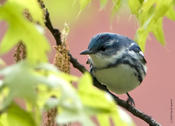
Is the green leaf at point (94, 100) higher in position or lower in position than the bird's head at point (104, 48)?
lower

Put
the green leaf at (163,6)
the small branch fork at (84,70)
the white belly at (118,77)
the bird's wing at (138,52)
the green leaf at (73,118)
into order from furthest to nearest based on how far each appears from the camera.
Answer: the bird's wing at (138,52) < the white belly at (118,77) < the small branch fork at (84,70) < the green leaf at (163,6) < the green leaf at (73,118)

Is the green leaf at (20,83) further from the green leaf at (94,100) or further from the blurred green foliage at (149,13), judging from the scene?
the blurred green foliage at (149,13)

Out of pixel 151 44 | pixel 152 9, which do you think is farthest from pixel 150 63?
pixel 152 9

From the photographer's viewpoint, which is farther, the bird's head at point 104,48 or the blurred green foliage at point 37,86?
the bird's head at point 104,48

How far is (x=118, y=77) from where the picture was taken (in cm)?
150

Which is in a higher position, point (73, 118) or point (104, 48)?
point (104, 48)

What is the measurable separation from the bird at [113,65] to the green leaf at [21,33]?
0.93 metres

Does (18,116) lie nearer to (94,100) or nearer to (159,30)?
(94,100)

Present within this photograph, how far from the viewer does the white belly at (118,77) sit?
1490 mm

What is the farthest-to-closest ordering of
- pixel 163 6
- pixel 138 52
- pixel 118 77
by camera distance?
pixel 138 52, pixel 118 77, pixel 163 6

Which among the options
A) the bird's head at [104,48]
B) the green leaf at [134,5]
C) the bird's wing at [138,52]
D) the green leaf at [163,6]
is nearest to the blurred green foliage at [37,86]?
the green leaf at [163,6]

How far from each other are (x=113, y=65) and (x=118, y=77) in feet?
0.18

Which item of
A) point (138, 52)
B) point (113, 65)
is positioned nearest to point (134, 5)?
point (113, 65)

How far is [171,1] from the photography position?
0.77m
